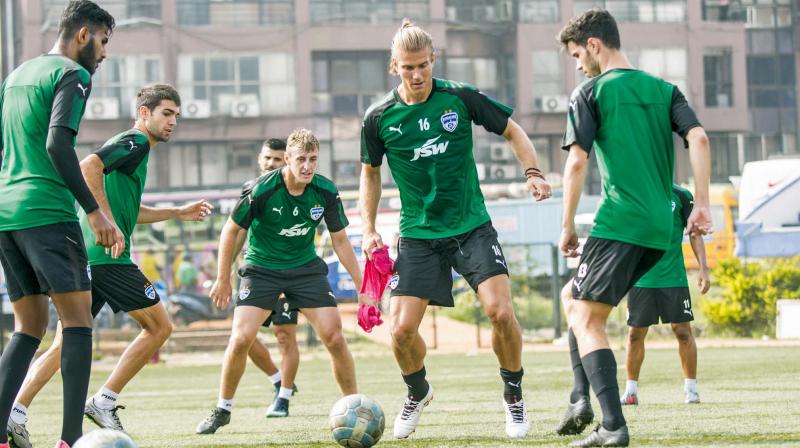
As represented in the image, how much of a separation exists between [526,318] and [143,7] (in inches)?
1264

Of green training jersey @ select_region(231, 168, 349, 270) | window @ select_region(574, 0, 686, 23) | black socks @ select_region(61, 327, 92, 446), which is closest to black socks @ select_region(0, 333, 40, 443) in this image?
black socks @ select_region(61, 327, 92, 446)

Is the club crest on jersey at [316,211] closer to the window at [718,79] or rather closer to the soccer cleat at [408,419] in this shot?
the soccer cleat at [408,419]

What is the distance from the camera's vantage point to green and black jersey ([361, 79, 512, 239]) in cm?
761

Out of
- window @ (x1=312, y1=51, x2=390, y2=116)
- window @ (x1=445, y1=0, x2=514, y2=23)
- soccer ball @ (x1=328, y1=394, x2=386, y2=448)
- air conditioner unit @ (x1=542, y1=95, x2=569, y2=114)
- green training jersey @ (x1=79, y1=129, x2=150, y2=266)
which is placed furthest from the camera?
window @ (x1=445, y1=0, x2=514, y2=23)

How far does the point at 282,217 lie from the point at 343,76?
151ft

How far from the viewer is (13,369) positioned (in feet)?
21.2

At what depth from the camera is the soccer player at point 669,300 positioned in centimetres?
1043

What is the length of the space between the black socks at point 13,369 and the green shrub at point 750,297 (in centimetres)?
1810

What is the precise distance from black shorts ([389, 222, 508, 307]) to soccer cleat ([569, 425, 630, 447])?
1.40m

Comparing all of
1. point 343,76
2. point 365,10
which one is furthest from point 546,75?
point 343,76

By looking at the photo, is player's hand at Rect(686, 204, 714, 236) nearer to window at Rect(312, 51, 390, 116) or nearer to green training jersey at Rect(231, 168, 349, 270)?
green training jersey at Rect(231, 168, 349, 270)

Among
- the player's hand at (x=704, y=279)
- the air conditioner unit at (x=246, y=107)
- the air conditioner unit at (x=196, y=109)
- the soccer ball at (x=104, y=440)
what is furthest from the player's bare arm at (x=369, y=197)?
Result: the air conditioner unit at (x=196, y=109)

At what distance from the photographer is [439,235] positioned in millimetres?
7668

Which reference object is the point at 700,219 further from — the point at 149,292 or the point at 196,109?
the point at 196,109
